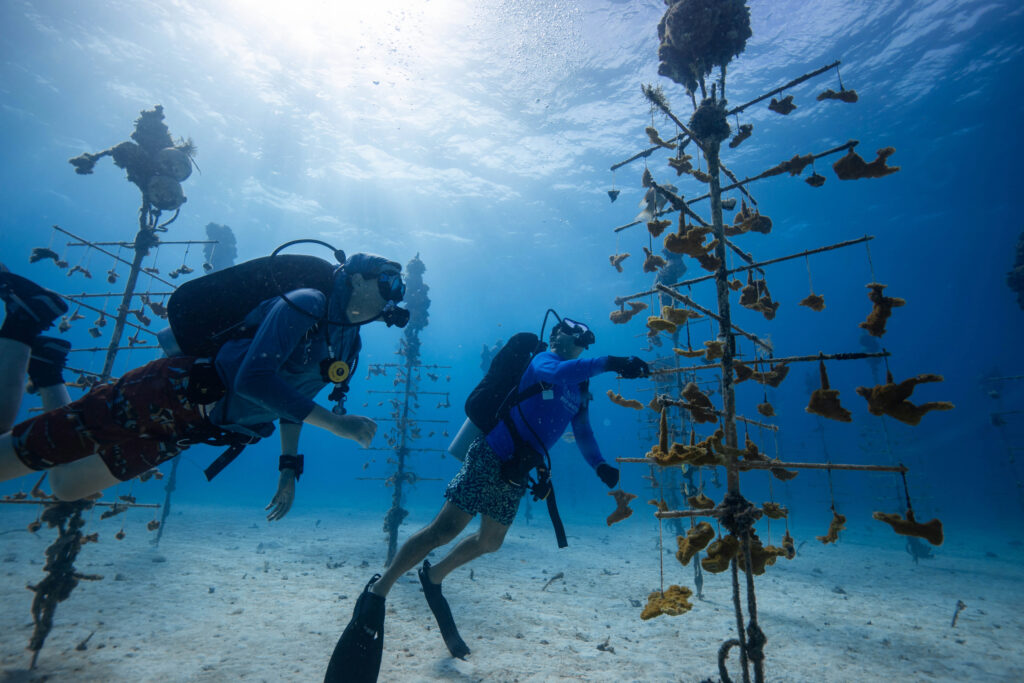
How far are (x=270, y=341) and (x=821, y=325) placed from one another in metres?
144

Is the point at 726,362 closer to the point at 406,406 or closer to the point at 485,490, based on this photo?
the point at 485,490

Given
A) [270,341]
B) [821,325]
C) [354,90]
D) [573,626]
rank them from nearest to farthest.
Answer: [270,341]
[573,626]
[354,90]
[821,325]

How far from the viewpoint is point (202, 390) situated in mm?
3180

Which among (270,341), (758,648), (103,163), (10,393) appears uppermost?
(103,163)

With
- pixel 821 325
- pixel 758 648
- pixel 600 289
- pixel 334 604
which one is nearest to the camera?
pixel 758 648

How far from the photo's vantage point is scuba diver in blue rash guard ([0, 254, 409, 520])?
3.07 m

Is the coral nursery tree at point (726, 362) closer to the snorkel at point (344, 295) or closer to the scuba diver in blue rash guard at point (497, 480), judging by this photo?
the scuba diver in blue rash guard at point (497, 480)

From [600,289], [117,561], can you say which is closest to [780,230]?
[600,289]

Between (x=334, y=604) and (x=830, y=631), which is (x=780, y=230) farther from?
(x=334, y=604)

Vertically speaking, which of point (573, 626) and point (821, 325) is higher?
point (821, 325)

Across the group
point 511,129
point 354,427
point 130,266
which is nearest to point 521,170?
point 511,129

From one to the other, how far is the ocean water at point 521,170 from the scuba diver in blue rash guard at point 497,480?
1032 mm

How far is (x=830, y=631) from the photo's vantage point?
300 inches

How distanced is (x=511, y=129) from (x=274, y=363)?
99.2ft
